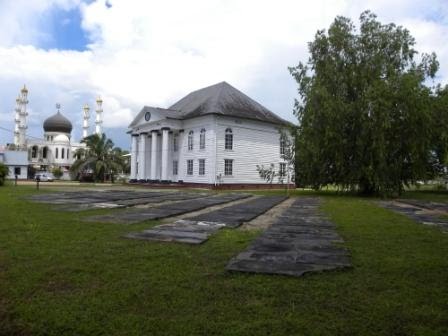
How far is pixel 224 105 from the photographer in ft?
124

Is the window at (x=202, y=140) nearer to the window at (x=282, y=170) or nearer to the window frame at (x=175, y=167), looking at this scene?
the window frame at (x=175, y=167)

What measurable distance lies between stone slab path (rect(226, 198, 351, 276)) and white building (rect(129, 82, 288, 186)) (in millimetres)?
27705

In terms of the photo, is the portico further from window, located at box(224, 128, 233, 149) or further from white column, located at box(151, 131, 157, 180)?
window, located at box(224, 128, 233, 149)

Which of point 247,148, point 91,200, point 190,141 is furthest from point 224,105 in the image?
point 91,200

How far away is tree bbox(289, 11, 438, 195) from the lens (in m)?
21.9

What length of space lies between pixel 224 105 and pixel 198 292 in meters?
34.4

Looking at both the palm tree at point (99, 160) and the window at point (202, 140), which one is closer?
the window at point (202, 140)

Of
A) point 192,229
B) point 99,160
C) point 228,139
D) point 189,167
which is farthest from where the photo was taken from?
point 99,160

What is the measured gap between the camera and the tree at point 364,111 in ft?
71.9

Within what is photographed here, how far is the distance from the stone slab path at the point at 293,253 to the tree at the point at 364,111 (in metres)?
14.6

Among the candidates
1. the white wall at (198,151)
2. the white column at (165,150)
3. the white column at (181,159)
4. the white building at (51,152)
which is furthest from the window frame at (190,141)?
the white building at (51,152)

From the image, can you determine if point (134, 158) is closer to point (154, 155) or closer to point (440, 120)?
point (154, 155)

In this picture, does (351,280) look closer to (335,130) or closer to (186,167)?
(335,130)

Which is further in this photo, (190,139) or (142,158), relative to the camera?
(142,158)
